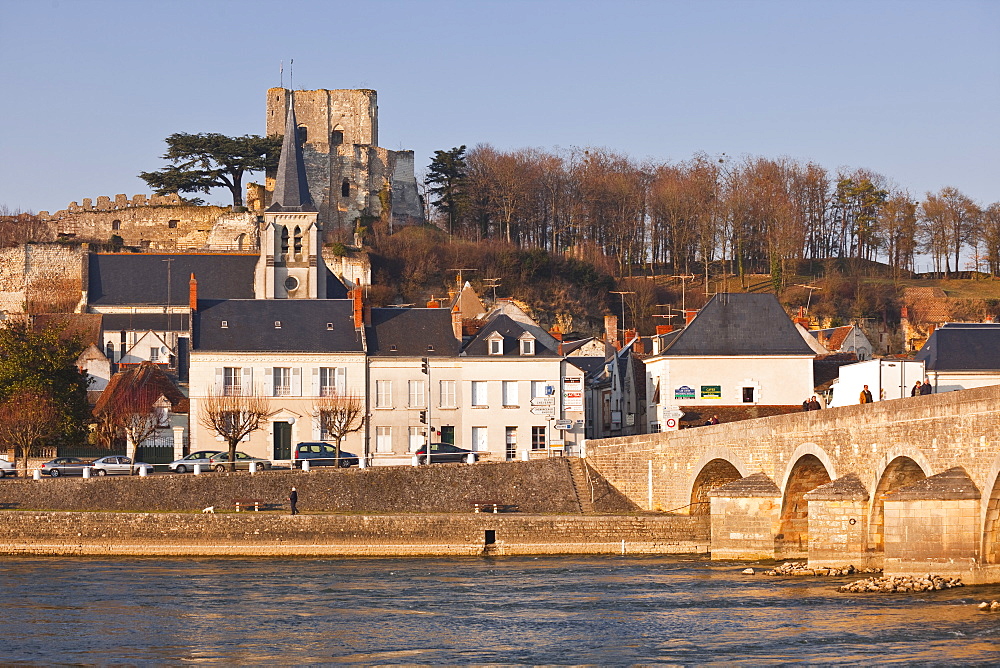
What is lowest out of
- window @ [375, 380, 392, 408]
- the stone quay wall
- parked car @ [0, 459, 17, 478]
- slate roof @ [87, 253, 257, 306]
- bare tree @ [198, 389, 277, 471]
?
the stone quay wall

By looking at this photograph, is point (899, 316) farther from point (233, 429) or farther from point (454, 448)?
point (233, 429)

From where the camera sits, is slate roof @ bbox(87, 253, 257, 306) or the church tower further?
slate roof @ bbox(87, 253, 257, 306)

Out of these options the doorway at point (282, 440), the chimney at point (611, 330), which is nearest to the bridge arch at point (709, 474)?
the doorway at point (282, 440)

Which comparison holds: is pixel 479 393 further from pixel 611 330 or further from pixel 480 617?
pixel 480 617

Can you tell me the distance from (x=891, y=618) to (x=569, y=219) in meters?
61.2

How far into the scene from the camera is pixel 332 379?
45875mm

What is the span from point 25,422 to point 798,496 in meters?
22.5

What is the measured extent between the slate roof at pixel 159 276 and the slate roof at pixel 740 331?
24.5 meters

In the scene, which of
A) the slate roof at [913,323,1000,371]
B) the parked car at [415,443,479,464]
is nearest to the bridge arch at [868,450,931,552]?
the parked car at [415,443,479,464]

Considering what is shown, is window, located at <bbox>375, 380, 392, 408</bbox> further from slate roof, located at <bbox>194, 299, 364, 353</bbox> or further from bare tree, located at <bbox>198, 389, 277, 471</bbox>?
bare tree, located at <bbox>198, 389, 277, 471</bbox>

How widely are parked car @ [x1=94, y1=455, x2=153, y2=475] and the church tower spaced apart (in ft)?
68.8

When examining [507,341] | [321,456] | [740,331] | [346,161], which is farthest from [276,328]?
[346,161]

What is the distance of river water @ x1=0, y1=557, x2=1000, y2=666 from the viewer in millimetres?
21656

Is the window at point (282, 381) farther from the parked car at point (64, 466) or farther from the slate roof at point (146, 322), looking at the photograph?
the slate roof at point (146, 322)
